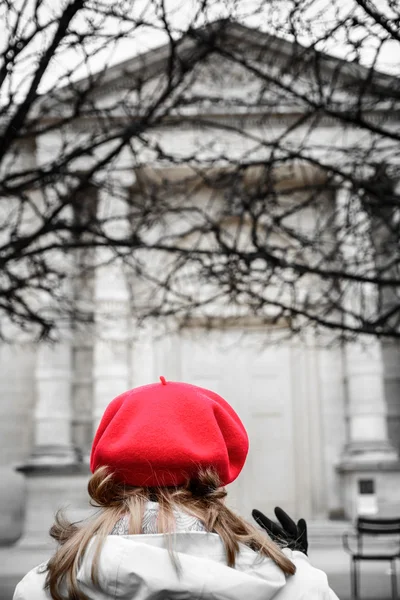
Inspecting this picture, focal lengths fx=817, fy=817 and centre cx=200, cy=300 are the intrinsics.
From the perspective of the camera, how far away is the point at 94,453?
194 cm

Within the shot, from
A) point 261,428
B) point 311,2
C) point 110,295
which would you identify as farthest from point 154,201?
point 261,428

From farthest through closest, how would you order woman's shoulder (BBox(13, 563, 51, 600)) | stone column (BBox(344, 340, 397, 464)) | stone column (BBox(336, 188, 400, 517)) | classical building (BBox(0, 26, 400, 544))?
stone column (BBox(344, 340, 397, 464)), classical building (BBox(0, 26, 400, 544)), stone column (BBox(336, 188, 400, 517)), woman's shoulder (BBox(13, 563, 51, 600))

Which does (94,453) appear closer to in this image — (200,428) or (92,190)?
(200,428)

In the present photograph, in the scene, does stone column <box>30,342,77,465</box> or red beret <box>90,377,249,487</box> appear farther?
stone column <box>30,342,77,465</box>

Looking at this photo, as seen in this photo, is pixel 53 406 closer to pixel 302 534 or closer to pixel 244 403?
pixel 244 403

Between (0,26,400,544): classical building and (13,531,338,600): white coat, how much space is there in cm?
1103

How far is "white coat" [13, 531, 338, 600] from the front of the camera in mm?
1559

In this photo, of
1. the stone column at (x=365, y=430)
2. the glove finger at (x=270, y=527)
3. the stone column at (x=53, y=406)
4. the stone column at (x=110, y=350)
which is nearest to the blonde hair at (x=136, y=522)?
the glove finger at (x=270, y=527)

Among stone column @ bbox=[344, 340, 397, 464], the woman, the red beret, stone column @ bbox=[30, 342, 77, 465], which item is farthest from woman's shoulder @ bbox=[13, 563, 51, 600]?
stone column @ bbox=[344, 340, 397, 464]

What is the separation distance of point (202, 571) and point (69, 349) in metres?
12.4

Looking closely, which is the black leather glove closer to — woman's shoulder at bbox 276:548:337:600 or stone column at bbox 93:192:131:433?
woman's shoulder at bbox 276:548:337:600

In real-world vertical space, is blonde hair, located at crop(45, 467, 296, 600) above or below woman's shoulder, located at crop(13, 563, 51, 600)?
above

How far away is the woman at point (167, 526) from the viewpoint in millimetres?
1571

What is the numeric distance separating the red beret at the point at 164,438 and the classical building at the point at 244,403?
1077 cm
